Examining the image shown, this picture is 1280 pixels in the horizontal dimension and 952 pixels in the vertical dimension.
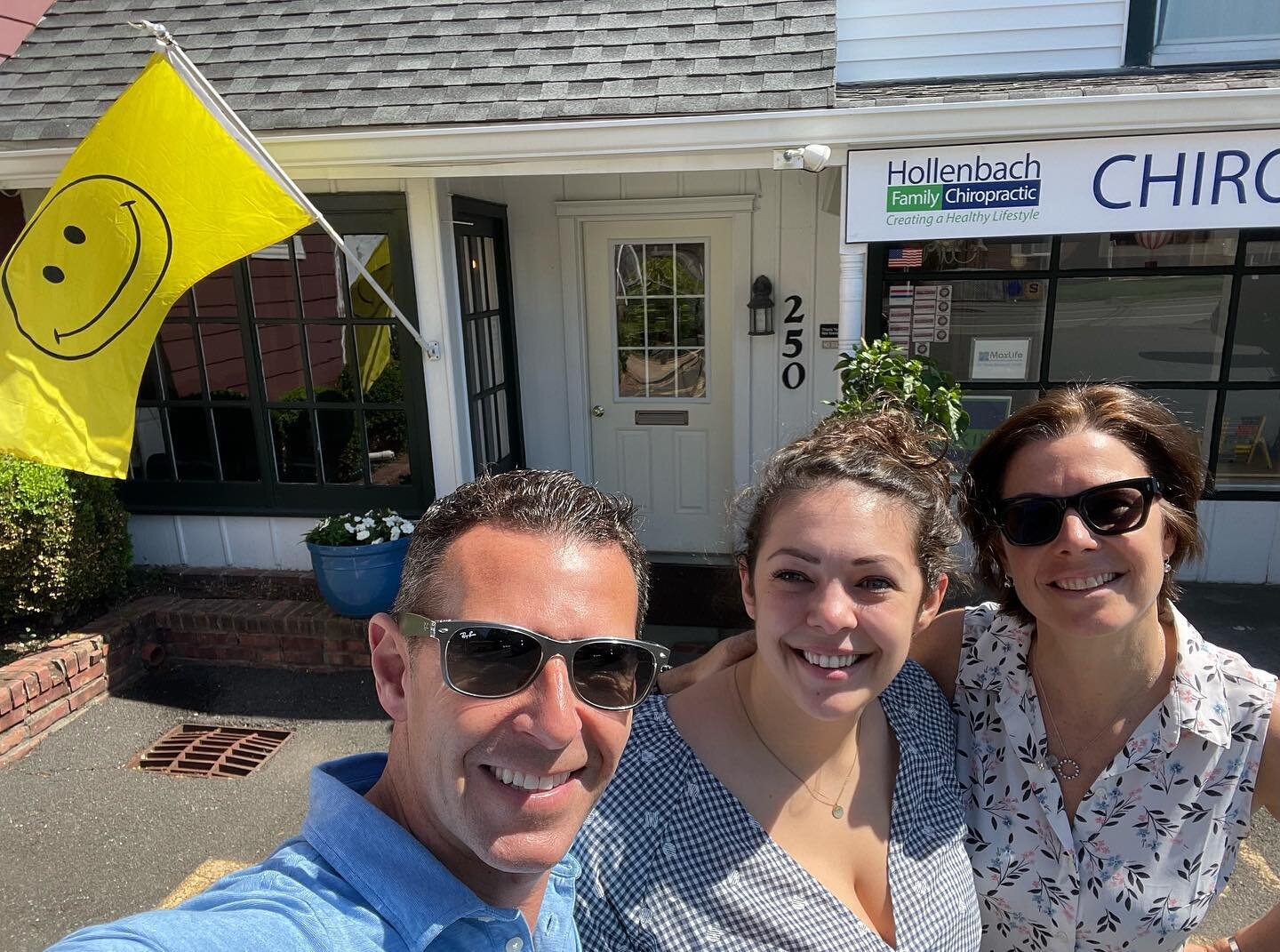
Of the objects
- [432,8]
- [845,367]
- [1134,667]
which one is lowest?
[1134,667]

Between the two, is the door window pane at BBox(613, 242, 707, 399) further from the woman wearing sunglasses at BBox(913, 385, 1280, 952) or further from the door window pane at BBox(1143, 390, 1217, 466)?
the woman wearing sunglasses at BBox(913, 385, 1280, 952)

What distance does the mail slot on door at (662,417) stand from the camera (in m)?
5.71

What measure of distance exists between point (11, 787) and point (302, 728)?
1.17 m

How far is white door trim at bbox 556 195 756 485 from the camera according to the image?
17.3 ft

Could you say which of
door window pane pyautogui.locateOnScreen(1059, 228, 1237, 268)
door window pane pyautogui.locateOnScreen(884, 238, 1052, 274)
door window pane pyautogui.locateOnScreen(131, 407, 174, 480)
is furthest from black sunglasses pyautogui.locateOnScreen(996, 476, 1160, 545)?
door window pane pyautogui.locateOnScreen(131, 407, 174, 480)

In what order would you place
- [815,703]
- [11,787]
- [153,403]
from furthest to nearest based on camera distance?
[153,403] < [11,787] < [815,703]

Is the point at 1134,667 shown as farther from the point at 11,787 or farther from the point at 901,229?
the point at 11,787

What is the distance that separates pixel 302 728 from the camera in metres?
3.92

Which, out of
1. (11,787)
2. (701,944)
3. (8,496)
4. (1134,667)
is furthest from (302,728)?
(1134,667)

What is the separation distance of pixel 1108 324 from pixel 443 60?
420 centimetres

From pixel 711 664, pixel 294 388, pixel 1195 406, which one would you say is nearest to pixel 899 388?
pixel 711 664

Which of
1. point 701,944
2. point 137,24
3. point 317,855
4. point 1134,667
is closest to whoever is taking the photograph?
point 317,855

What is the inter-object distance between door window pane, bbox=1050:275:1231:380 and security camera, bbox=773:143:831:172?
6.45 feet

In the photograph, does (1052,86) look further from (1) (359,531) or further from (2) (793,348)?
(1) (359,531)
